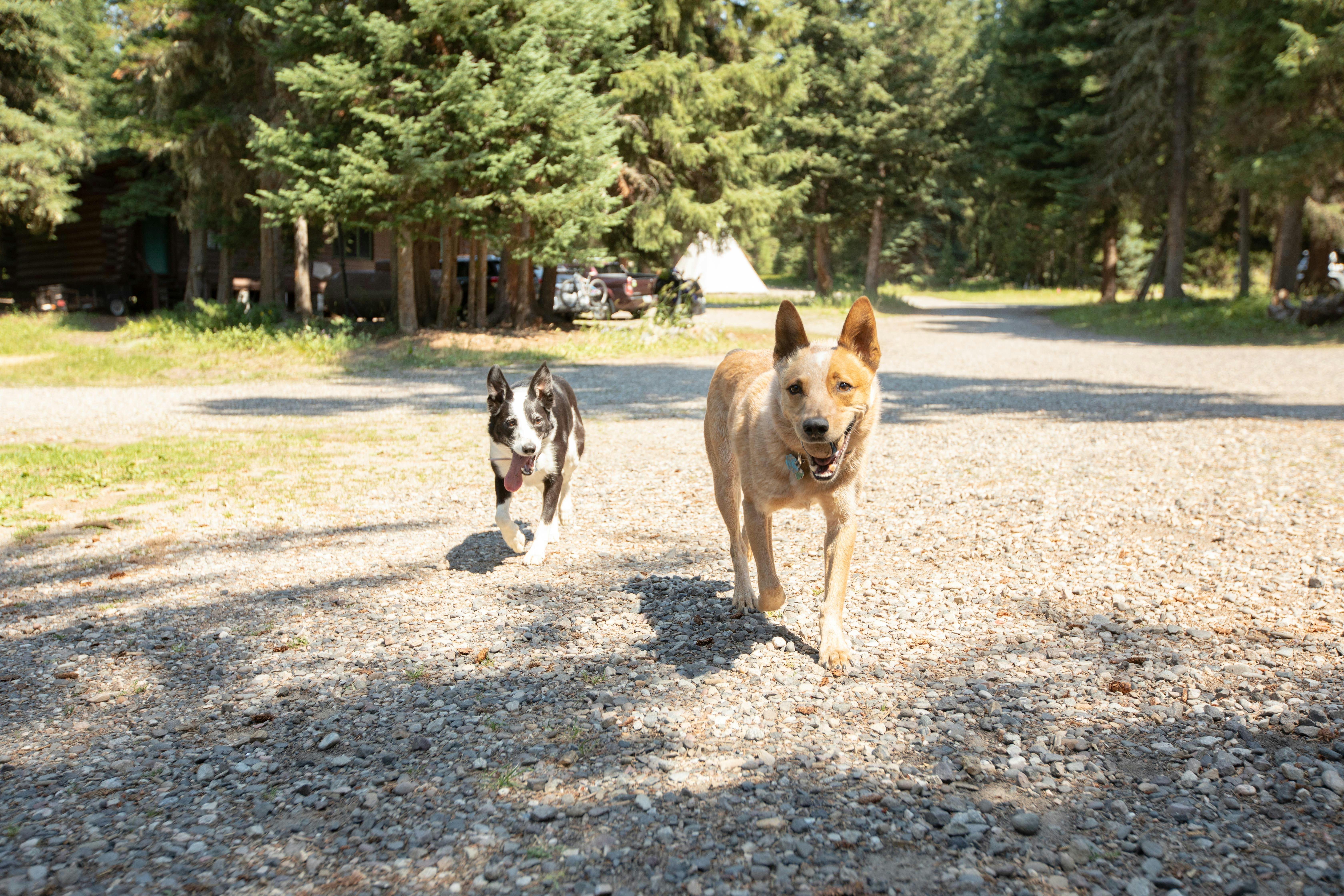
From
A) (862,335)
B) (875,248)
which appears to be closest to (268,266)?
(862,335)

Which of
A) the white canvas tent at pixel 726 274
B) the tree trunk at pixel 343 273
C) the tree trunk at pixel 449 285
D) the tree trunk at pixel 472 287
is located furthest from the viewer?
the white canvas tent at pixel 726 274

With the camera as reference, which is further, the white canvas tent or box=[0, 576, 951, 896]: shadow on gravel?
the white canvas tent

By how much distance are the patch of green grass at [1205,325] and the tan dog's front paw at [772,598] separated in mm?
22617

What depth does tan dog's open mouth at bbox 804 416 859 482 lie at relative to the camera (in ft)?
12.9

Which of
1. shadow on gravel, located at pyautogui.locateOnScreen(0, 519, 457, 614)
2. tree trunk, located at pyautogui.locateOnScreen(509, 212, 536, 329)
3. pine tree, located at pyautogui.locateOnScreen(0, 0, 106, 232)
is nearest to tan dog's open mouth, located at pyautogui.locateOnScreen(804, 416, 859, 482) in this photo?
shadow on gravel, located at pyautogui.locateOnScreen(0, 519, 457, 614)

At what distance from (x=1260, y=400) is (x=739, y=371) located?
1110 centimetres

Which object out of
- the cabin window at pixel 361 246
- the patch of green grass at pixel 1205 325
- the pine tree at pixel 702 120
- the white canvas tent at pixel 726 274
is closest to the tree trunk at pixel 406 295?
the pine tree at pixel 702 120

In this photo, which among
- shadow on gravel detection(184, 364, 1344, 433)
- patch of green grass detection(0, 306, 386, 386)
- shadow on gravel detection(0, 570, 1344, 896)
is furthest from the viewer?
patch of green grass detection(0, 306, 386, 386)

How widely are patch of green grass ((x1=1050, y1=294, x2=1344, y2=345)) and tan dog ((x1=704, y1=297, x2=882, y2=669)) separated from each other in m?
22.5

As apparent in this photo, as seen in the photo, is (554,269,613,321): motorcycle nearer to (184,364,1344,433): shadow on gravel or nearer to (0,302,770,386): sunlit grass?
(0,302,770,386): sunlit grass

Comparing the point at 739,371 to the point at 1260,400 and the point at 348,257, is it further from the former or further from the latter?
the point at 348,257

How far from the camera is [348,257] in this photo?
103 feet

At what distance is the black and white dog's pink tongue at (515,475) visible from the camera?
5.56 m

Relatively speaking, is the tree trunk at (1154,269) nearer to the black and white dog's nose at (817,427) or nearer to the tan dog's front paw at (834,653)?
the tan dog's front paw at (834,653)
